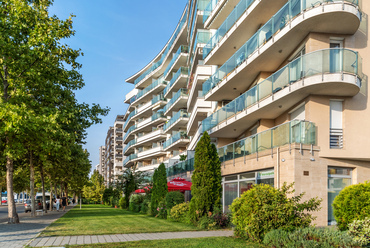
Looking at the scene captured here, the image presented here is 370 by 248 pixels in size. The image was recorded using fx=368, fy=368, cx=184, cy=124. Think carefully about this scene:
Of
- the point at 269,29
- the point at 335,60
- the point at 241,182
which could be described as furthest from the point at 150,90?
the point at 335,60

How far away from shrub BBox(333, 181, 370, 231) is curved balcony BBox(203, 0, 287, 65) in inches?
463

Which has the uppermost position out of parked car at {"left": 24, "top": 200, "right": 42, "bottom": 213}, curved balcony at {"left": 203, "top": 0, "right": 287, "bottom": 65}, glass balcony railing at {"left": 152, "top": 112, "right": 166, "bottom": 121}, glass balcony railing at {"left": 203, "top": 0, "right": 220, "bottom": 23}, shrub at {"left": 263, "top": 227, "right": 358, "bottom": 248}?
glass balcony railing at {"left": 203, "top": 0, "right": 220, "bottom": 23}

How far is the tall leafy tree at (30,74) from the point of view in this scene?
18.4 m

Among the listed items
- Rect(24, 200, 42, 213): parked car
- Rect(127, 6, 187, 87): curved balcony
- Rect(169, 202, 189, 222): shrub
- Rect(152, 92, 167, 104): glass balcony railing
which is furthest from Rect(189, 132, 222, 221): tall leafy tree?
Rect(152, 92, 167, 104): glass balcony railing

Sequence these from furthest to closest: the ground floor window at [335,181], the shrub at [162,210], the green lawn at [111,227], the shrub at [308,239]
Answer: the shrub at [162,210]
the ground floor window at [335,181]
the green lawn at [111,227]
the shrub at [308,239]

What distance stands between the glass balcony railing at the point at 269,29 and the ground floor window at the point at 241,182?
696 centimetres

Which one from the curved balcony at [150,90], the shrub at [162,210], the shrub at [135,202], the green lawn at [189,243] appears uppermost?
the curved balcony at [150,90]

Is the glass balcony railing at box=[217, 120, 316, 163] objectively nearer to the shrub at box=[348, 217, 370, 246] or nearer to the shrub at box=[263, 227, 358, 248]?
the shrub at box=[348, 217, 370, 246]

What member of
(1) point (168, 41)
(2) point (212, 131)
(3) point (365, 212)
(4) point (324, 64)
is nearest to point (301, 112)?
(4) point (324, 64)

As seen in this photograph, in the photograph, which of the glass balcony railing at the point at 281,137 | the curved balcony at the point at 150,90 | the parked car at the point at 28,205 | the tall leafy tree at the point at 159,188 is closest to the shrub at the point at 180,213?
the glass balcony railing at the point at 281,137

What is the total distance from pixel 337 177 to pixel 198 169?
21.9 ft

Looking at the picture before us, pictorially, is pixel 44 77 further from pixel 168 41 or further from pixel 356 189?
pixel 168 41

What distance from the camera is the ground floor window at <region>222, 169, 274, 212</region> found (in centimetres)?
1812

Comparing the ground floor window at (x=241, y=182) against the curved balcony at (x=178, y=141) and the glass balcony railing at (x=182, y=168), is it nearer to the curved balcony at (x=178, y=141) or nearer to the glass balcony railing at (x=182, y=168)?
the glass balcony railing at (x=182, y=168)
